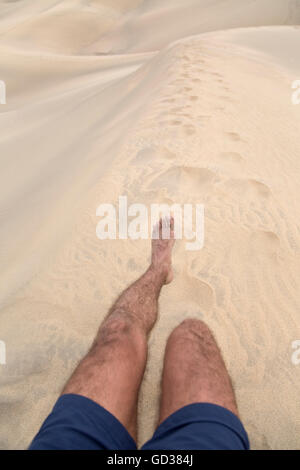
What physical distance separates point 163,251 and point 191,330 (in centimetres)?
55

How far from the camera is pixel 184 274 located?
1.77 m

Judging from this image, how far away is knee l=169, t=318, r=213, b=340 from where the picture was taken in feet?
4.65

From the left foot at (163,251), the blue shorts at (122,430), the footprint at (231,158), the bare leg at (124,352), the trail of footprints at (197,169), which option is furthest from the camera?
the footprint at (231,158)

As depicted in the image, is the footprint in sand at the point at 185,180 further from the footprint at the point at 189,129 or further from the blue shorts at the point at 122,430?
the blue shorts at the point at 122,430

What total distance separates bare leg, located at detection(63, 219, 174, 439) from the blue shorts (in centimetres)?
6

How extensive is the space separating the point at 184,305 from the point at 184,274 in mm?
212

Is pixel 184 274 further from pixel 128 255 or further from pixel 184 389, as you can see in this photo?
pixel 184 389

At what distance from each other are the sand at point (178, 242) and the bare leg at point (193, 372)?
0.08 metres

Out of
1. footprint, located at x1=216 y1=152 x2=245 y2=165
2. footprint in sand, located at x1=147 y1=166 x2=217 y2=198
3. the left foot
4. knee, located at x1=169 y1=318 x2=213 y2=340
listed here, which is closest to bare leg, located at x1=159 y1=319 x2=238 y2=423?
knee, located at x1=169 y1=318 x2=213 y2=340

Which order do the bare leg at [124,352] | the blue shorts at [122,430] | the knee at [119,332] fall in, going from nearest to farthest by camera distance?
1. the blue shorts at [122,430]
2. the bare leg at [124,352]
3. the knee at [119,332]

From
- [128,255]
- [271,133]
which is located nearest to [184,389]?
[128,255]

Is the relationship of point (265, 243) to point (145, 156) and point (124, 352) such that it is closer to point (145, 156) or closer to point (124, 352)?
point (124, 352)

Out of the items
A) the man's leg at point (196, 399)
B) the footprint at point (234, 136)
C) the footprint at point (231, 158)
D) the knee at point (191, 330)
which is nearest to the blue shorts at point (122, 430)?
the man's leg at point (196, 399)

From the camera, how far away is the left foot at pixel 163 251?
5.69 feet
